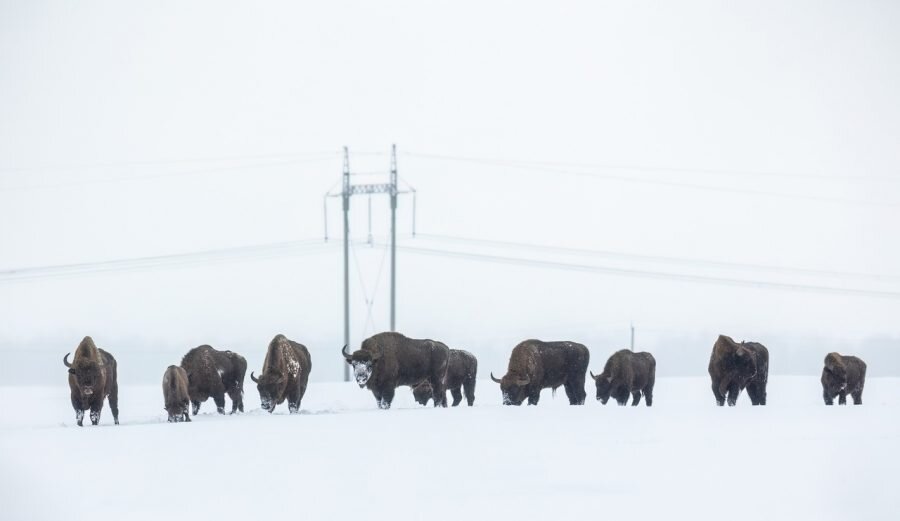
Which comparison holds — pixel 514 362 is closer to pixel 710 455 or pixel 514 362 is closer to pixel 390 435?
pixel 390 435

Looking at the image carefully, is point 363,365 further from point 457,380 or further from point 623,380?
point 623,380

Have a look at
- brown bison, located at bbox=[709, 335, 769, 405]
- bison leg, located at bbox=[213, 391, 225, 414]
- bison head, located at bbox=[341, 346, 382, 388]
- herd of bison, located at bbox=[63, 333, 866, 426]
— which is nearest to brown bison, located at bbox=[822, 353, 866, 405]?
herd of bison, located at bbox=[63, 333, 866, 426]

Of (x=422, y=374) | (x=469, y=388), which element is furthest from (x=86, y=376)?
(x=469, y=388)

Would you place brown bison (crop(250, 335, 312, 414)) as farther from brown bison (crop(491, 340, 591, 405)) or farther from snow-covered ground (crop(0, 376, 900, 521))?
brown bison (crop(491, 340, 591, 405))

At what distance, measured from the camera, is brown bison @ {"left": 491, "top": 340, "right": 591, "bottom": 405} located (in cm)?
3238

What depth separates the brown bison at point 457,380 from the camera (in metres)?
34.5

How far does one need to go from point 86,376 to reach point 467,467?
40.3 ft

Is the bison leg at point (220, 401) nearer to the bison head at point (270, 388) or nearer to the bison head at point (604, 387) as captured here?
the bison head at point (270, 388)

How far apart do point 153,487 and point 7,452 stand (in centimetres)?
459

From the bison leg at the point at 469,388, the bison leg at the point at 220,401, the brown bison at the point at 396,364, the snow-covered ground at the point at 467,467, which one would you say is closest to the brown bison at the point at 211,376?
the bison leg at the point at 220,401

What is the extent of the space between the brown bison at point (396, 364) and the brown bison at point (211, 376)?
297 centimetres

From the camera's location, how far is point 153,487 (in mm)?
17422

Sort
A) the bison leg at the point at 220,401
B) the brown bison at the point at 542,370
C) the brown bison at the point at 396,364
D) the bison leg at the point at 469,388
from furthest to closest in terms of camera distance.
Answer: the bison leg at the point at 469,388
the brown bison at the point at 542,370
the bison leg at the point at 220,401
the brown bison at the point at 396,364

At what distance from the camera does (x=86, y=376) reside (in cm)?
2786
